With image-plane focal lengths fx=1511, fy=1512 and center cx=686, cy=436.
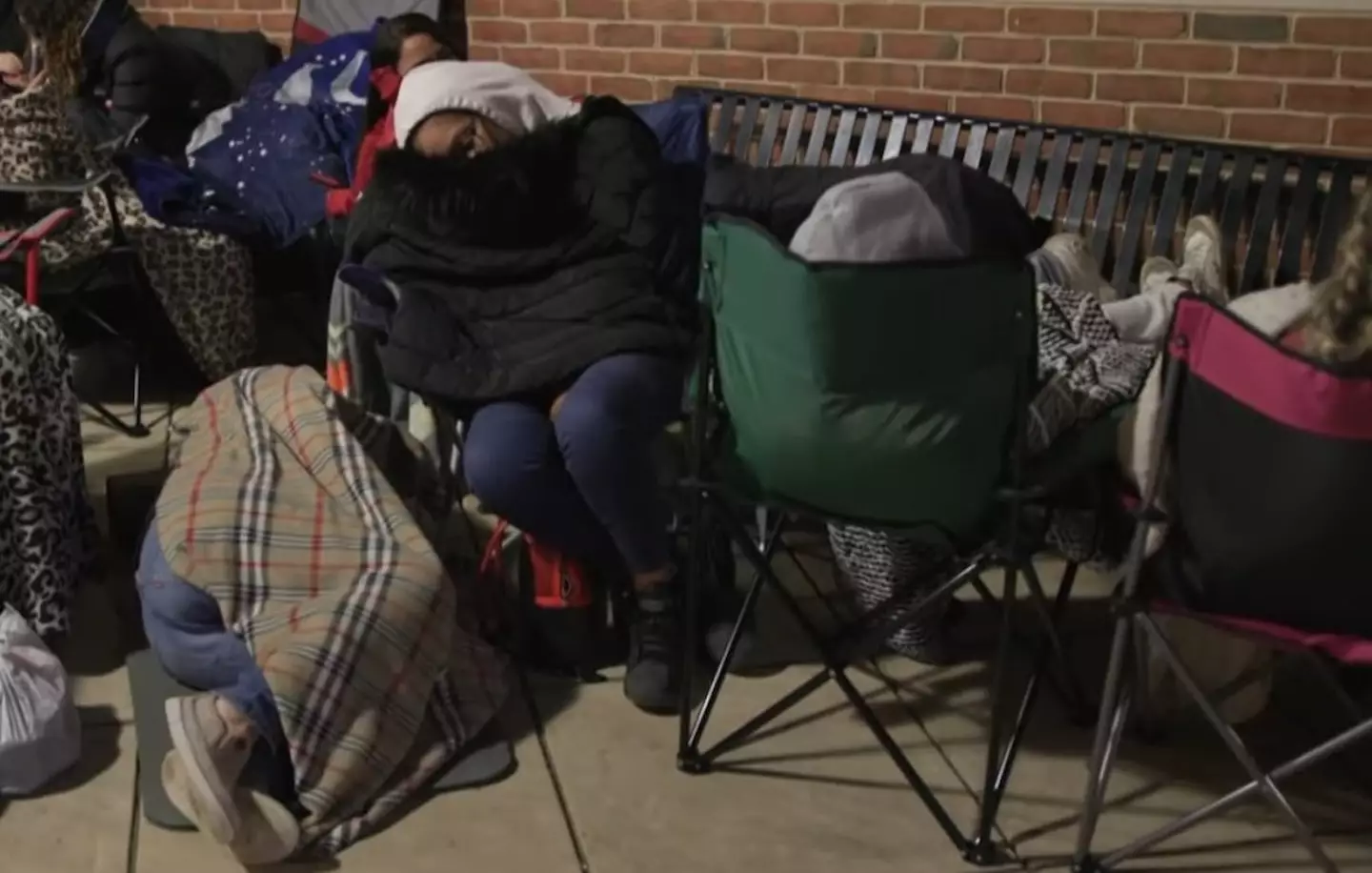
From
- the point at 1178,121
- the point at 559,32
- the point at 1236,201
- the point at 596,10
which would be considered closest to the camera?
the point at 1236,201


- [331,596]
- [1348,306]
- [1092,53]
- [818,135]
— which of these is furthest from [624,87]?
[1348,306]

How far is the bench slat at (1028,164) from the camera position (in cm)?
335

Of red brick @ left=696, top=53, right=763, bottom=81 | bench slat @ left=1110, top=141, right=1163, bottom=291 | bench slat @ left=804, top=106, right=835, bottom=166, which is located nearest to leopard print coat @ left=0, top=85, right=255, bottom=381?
red brick @ left=696, top=53, right=763, bottom=81

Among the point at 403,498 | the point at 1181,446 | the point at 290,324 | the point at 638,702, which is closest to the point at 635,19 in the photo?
the point at 290,324

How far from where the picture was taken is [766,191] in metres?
2.75

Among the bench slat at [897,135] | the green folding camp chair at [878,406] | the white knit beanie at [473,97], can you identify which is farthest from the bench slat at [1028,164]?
the green folding camp chair at [878,406]

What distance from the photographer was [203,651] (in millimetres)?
2375

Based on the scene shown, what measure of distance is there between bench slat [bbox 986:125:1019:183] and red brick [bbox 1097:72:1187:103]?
0.25 m

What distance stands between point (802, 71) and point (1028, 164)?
82 centimetres

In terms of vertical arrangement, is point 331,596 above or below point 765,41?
below

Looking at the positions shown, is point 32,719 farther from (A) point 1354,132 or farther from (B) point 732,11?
(A) point 1354,132

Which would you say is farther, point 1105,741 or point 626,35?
point 626,35

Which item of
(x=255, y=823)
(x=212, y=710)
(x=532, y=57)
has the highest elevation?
(x=532, y=57)

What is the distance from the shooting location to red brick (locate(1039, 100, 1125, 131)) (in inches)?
137
